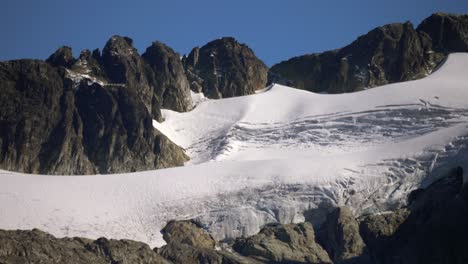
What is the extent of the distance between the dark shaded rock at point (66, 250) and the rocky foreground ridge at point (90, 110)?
68.2 ft

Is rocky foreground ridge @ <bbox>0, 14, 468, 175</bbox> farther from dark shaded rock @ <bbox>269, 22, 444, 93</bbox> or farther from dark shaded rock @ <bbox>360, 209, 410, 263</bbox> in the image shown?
dark shaded rock @ <bbox>360, 209, 410, 263</bbox>

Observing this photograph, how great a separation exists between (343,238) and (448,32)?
Result: 45.0 meters

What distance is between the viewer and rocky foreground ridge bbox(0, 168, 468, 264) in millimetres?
67438

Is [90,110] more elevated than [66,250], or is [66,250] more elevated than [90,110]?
[90,110]

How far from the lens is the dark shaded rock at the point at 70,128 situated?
93500 millimetres

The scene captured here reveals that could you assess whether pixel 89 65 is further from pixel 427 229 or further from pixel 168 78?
pixel 427 229

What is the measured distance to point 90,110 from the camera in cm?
9819

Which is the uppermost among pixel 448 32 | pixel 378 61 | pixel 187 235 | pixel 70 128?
pixel 448 32

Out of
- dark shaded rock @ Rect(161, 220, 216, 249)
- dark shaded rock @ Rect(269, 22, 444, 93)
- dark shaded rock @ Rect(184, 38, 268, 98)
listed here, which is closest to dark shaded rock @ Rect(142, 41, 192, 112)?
dark shaded rock @ Rect(184, 38, 268, 98)

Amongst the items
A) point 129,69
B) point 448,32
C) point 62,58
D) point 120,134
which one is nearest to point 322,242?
point 120,134

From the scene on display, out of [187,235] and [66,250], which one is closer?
[66,250]

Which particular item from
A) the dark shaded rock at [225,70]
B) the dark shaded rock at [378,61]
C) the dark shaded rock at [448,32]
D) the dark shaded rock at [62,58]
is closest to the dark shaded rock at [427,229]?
the dark shaded rock at [378,61]

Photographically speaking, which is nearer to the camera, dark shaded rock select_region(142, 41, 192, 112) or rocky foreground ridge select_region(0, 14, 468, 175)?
rocky foreground ridge select_region(0, 14, 468, 175)

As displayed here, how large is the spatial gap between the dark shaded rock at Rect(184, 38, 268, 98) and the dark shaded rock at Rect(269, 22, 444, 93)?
5.41 m
